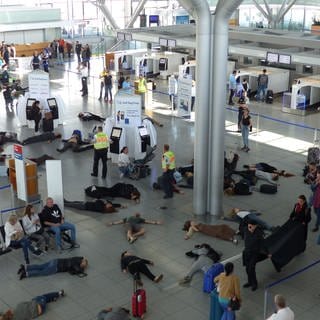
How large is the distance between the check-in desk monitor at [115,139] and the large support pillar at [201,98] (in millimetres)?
4820

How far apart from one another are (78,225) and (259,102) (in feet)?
55.4

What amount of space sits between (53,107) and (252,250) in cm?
1464

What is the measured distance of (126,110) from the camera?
19.4 m

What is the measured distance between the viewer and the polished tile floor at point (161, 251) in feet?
36.0

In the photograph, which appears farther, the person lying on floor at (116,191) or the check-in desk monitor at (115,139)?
the check-in desk monitor at (115,139)

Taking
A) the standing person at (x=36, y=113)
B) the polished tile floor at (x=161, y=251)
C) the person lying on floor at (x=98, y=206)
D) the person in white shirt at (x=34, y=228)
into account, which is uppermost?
the standing person at (x=36, y=113)

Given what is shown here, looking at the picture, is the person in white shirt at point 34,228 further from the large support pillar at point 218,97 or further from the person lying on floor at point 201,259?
the large support pillar at point 218,97

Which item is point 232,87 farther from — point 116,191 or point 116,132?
point 116,191

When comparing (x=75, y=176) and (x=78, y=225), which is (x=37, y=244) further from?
(x=75, y=176)

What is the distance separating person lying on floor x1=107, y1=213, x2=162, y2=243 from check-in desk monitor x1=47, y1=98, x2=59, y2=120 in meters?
10.3

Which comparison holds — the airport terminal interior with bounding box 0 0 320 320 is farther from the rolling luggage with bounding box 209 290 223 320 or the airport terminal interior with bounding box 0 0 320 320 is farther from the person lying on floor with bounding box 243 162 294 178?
the rolling luggage with bounding box 209 290 223 320

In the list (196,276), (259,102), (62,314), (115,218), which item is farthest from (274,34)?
(62,314)

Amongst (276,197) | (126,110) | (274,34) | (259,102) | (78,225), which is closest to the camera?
(78,225)

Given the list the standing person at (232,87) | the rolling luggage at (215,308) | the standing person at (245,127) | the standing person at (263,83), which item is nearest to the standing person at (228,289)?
the rolling luggage at (215,308)
